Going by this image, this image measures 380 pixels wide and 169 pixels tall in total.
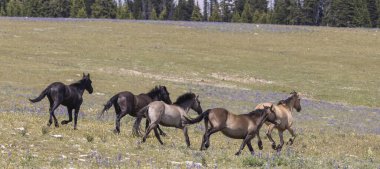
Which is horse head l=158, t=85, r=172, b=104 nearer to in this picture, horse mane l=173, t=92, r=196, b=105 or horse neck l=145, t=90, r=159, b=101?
horse neck l=145, t=90, r=159, b=101

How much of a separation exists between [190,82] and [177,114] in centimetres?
3096

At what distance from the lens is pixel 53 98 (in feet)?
59.3

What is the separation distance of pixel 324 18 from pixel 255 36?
187 ft

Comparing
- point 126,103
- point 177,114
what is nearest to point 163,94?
point 126,103

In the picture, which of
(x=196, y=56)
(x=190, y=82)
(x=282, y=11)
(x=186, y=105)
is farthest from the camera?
(x=282, y=11)

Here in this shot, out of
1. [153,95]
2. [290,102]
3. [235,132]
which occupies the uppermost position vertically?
[153,95]

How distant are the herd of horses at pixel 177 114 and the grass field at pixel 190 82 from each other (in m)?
0.62

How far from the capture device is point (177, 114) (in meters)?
17.5

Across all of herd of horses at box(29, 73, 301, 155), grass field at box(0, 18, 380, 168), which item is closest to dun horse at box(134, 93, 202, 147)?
herd of horses at box(29, 73, 301, 155)

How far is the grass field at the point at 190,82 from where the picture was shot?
14.2 metres

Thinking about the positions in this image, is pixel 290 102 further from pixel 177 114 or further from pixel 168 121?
pixel 168 121

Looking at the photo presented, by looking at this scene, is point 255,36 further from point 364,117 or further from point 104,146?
point 104,146

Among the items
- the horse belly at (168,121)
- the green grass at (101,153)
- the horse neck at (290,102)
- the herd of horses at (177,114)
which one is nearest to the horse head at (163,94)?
the herd of horses at (177,114)

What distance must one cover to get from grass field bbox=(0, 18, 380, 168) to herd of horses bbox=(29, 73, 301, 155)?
0.62 meters
